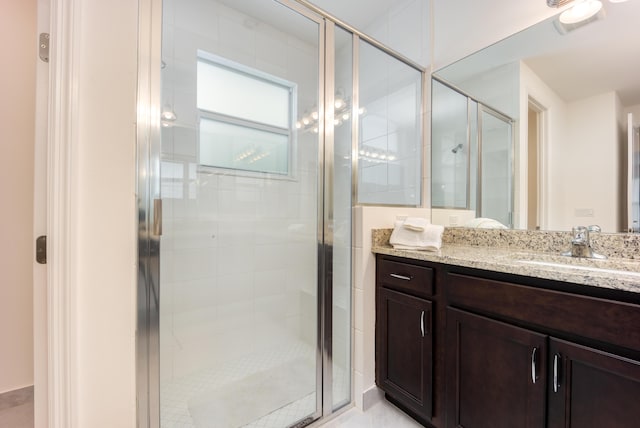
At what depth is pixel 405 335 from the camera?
4.28ft

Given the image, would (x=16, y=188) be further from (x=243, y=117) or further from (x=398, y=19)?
(x=398, y=19)

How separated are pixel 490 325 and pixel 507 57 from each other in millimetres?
1508

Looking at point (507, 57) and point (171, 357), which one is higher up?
point (507, 57)

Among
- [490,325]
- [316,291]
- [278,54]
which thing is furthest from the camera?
[278,54]

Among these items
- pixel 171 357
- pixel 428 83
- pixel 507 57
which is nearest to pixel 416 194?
pixel 428 83

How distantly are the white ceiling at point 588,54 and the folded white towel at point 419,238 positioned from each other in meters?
0.94

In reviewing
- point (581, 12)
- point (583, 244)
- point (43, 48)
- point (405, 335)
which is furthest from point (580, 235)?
point (43, 48)

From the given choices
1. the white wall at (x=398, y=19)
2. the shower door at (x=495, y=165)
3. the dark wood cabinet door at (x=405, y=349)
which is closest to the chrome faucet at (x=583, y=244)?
the shower door at (x=495, y=165)

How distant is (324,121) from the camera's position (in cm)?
148

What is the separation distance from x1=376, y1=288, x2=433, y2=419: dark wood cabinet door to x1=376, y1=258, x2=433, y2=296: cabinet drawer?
0.04 meters

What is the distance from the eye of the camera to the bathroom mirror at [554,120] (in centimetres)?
114

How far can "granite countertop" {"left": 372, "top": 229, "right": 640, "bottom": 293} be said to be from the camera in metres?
→ 0.73

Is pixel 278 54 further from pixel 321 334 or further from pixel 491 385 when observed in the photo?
pixel 491 385

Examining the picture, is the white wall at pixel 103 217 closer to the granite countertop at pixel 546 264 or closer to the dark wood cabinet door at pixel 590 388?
the granite countertop at pixel 546 264
